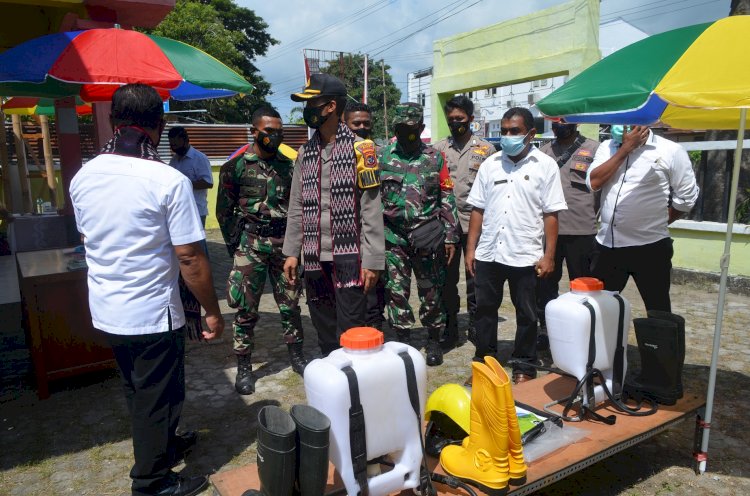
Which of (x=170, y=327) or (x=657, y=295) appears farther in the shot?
(x=657, y=295)

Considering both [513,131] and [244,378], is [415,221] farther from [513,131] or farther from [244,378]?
[244,378]

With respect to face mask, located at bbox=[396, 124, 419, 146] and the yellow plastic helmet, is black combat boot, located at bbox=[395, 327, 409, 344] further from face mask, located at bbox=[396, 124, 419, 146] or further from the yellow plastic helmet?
the yellow plastic helmet

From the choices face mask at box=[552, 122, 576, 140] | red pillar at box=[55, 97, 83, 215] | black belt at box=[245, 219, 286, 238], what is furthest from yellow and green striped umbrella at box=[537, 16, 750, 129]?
red pillar at box=[55, 97, 83, 215]

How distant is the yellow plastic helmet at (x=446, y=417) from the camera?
2637 millimetres

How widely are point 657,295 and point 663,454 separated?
1011mm

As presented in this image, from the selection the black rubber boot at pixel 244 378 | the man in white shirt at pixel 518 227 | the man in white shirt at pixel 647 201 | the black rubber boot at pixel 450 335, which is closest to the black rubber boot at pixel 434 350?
the black rubber boot at pixel 450 335

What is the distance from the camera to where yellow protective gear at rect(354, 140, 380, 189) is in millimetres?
3348

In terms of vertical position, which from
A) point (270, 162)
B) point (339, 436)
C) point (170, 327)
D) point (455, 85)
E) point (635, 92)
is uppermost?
point (455, 85)

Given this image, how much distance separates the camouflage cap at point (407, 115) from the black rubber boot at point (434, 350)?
68.3 inches

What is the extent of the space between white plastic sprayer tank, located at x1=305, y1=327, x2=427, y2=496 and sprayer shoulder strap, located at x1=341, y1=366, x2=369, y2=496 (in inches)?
0.6

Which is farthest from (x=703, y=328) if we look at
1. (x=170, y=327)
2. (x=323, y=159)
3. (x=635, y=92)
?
(x=170, y=327)

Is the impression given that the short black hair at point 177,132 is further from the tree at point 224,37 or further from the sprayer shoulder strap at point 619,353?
the tree at point 224,37

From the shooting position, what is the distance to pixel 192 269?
2525 millimetres

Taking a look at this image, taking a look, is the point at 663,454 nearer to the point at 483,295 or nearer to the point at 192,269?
the point at 483,295
